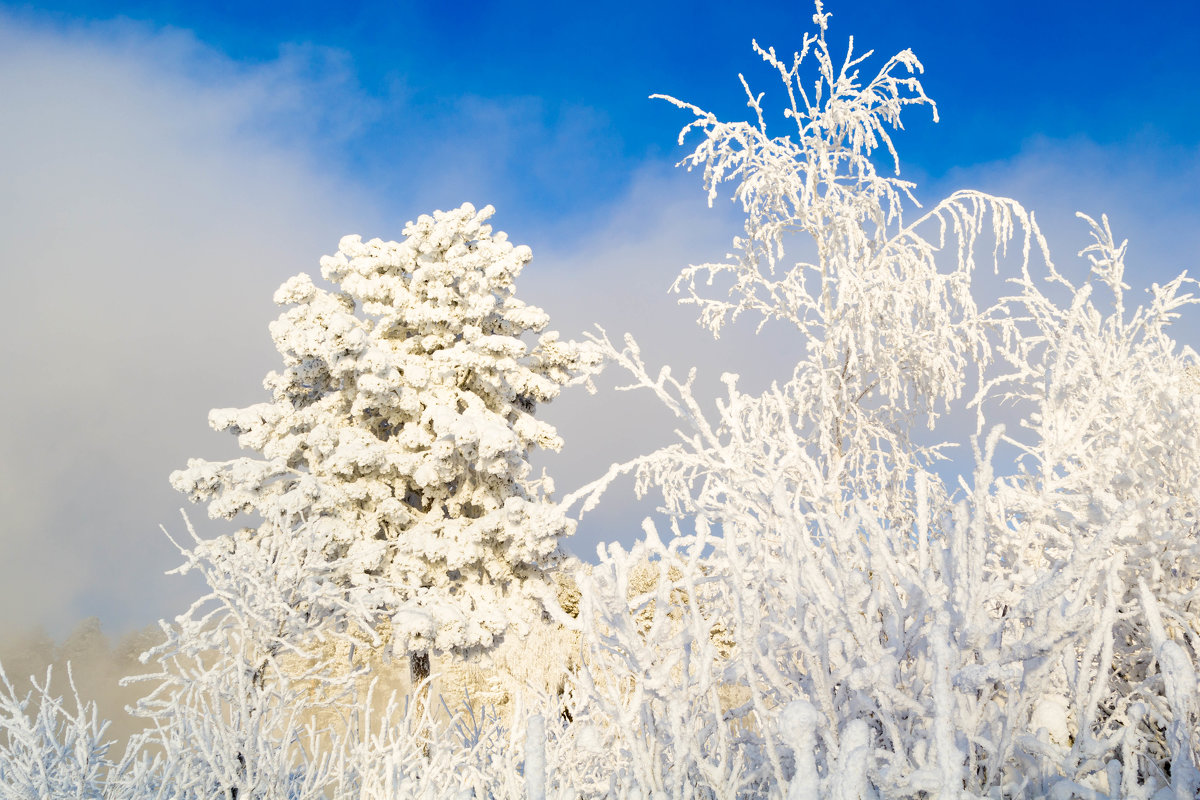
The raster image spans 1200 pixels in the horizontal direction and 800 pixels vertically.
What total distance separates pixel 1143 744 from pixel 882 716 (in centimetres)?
126

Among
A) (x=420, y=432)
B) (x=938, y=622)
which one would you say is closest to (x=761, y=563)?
(x=938, y=622)

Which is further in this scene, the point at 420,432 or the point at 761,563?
the point at 420,432

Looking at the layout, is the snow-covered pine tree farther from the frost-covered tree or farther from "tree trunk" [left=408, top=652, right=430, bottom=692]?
the frost-covered tree

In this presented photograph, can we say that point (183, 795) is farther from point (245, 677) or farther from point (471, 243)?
point (471, 243)

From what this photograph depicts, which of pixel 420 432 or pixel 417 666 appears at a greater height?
pixel 420 432

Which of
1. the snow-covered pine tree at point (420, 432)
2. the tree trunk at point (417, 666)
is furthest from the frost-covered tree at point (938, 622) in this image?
the tree trunk at point (417, 666)

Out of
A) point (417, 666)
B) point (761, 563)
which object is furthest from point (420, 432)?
point (761, 563)

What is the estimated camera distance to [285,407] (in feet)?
44.8

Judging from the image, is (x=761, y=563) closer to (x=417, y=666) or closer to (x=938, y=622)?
(x=938, y=622)

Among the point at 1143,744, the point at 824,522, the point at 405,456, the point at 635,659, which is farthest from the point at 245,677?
the point at 405,456

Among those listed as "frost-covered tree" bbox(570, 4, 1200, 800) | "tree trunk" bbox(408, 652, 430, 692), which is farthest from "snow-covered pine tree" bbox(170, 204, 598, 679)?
"frost-covered tree" bbox(570, 4, 1200, 800)

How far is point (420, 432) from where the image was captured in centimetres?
1316

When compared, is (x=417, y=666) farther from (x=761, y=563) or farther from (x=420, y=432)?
(x=761, y=563)

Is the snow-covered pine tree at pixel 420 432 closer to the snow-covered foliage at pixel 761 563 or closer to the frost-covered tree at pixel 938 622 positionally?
the snow-covered foliage at pixel 761 563
